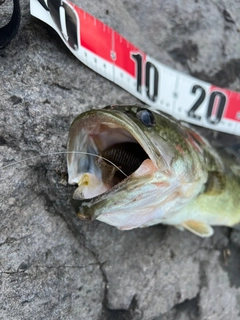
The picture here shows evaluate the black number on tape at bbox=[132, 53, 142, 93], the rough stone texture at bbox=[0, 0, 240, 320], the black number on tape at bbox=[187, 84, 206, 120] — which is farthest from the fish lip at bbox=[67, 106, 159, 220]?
the black number on tape at bbox=[187, 84, 206, 120]

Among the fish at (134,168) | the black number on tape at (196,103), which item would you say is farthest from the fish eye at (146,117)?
the black number on tape at (196,103)

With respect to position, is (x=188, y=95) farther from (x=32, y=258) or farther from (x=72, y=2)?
(x=32, y=258)

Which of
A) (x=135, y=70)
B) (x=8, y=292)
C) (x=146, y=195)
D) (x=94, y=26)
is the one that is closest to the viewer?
(x=146, y=195)

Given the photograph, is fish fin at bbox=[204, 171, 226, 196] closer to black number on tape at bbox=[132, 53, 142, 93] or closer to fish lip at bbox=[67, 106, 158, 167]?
fish lip at bbox=[67, 106, 158, 167]

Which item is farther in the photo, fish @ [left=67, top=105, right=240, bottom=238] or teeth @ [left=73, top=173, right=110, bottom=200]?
teeth @ [left=73, top=173, right=110, bottom=200]

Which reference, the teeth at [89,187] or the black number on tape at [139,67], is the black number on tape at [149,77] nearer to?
the black number on tape at [139,67]

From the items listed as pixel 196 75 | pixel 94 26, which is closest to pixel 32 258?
pixel 94 26

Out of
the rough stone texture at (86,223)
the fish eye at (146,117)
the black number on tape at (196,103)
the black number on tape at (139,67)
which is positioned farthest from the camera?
the black number on tape at (196,103)

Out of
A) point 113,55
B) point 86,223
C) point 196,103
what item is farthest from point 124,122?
point 196,103
